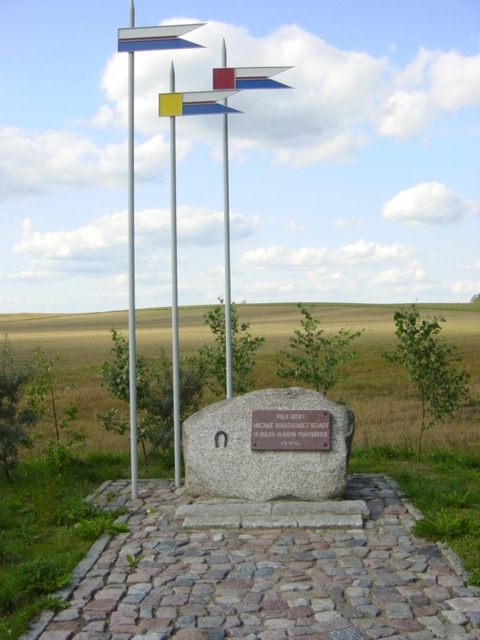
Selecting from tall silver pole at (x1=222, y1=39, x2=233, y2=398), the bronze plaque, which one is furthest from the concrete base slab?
tall silver pole at (x1=222, y1=39, x2=233, y2=398)

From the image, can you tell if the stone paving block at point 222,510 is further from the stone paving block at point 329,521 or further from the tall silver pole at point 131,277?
the tall silver pole at point 131,277

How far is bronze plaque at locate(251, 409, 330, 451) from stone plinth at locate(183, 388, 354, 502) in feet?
0.25

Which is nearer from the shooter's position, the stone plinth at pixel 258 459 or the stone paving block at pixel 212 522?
the stone paving block at pixel 212 522

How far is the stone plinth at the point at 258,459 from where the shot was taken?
888 centimetres

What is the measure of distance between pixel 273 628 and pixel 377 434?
9814 mm

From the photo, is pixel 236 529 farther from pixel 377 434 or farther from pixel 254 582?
pixel 377 434

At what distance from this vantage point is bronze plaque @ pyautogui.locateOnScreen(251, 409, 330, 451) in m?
8.91

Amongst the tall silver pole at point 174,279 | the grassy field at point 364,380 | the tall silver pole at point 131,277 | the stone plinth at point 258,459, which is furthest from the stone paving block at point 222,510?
the grassy field at point 364,380

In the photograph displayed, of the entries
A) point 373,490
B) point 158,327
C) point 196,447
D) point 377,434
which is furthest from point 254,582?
point 158,327

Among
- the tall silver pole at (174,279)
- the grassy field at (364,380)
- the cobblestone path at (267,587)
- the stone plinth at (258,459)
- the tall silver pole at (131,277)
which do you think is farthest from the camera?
the grassy field at (364,380)

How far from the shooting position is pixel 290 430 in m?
9.01

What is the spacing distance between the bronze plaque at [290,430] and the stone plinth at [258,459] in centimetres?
8

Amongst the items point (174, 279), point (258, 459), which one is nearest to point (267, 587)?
point (258, 459)

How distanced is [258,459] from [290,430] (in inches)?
21.4
